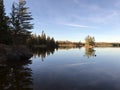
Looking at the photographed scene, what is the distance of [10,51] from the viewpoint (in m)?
38.4

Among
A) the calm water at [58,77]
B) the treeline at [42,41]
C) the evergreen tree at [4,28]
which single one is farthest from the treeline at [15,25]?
the treeline at [42,41]

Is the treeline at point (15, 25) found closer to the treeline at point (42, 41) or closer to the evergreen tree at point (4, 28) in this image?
the evergreen tree at point (4, 28)

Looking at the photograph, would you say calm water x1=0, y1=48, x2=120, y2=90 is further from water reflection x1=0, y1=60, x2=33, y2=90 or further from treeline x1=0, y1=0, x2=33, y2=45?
treeline x1=0, y1=0, x2=33, y2=45

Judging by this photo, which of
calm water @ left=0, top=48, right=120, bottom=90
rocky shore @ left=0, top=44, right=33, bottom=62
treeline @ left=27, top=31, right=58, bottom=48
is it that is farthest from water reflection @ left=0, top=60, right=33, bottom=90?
treeline @ left=27, top=31, right=58, bottom=48

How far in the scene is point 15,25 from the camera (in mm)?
47438

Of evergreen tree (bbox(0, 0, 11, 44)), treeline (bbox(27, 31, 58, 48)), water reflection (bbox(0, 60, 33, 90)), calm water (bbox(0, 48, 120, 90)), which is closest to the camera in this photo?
water reflection (bbox(0, 60, 33, 90))

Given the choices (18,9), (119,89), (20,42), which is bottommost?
(119,89)

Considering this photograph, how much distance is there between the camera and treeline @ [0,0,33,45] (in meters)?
44.2

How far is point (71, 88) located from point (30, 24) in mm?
36375

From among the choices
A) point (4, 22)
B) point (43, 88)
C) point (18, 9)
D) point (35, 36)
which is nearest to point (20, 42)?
point (4, 22)

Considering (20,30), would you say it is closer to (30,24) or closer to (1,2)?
(30,24)

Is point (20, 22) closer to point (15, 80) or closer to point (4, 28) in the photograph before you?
point (4, 28)

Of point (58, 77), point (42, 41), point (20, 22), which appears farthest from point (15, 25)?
point (42, 41)

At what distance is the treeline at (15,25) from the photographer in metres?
44.2
